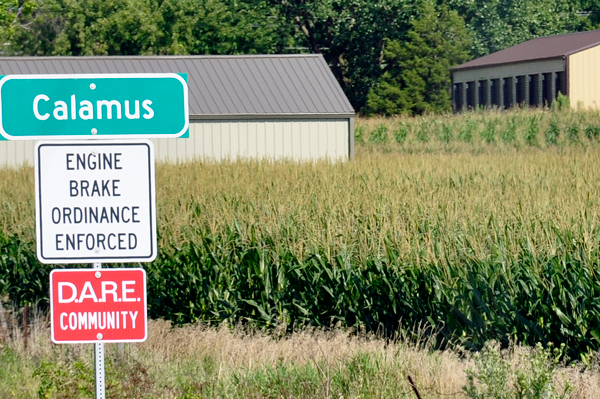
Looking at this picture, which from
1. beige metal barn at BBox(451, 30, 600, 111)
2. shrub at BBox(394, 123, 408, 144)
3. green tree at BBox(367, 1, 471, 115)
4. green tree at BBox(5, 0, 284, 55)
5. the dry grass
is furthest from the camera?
green tree at BBox(367, 1, 471, 115)

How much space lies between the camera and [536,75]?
48.2 m

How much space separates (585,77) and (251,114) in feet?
82.7

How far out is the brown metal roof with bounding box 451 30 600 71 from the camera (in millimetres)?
46263

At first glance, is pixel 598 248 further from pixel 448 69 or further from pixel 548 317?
pixel 448 69

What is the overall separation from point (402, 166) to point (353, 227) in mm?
8521

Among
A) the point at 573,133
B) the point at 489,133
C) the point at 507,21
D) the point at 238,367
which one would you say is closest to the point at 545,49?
the point at 489,133

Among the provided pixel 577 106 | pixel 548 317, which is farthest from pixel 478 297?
pixel 577 106

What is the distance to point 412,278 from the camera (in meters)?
10.0

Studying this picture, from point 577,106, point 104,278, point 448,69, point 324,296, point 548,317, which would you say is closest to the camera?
point 104,278

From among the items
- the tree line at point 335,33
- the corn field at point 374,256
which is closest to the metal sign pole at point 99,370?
the corn field at point 374,256

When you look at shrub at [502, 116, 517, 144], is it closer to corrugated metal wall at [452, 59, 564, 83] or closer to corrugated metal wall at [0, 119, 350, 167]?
corrugated metal wall at [452, 59, 564, 83]

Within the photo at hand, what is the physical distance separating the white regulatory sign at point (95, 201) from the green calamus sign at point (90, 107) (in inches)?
4.0

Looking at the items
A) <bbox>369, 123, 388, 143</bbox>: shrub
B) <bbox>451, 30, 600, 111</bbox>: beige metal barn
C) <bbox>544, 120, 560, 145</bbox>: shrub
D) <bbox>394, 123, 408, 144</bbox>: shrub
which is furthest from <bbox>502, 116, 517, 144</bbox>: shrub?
<bbox>369, 123, 388, 143</bbox>: shrub

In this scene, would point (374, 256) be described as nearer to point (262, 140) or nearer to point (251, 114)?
point (251, 114)
